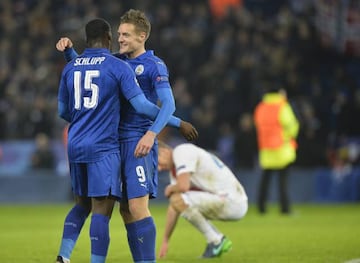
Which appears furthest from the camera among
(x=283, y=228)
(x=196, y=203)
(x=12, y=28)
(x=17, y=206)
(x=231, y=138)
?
(x=12, y=28)

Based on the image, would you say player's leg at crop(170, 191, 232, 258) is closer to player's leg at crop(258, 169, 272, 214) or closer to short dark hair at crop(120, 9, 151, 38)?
Answer: short dark hair at crop(120, 9, 151, 38)

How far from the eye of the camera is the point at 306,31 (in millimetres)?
23578

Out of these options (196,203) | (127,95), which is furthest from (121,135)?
(196,203)

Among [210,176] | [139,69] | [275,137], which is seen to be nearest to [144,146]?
[139,69]

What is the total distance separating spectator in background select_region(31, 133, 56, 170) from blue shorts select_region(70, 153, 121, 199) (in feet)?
43.4

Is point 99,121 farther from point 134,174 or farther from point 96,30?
point 96,30

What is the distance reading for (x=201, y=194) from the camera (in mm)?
11008

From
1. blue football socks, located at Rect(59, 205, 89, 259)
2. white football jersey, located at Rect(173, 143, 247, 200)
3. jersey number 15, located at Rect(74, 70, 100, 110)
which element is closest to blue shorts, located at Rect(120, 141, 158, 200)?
jersey number 15, located at Rect(74, 70, 100, 110)

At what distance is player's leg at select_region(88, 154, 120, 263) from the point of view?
8.09m

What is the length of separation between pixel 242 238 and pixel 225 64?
1029 cm

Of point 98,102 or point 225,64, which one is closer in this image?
point 98,102

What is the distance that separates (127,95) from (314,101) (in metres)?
15.1

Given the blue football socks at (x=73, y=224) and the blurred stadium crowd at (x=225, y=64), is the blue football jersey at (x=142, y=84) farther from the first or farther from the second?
the blurred stadium crowd at (x=225, y=64)

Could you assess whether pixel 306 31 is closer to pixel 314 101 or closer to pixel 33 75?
pixel 314 101
